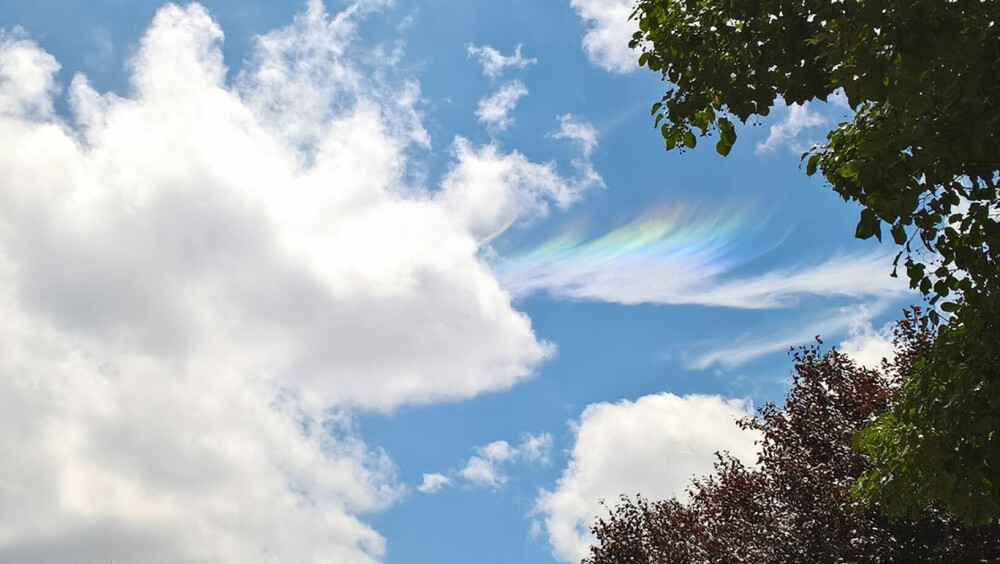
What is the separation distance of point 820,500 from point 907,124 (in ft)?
48.2

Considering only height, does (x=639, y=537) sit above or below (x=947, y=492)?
above

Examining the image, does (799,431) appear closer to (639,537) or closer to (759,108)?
(639,537)

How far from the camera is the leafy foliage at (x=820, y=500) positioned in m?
17.4

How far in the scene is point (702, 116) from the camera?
9.56 metres

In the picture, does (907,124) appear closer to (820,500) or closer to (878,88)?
(878,88)

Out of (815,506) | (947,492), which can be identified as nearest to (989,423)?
(947,492)

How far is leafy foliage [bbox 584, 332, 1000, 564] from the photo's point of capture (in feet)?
57.1

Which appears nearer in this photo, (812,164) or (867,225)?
(867,225)

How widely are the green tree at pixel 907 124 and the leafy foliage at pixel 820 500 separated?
27.5 feet

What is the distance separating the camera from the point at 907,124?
6.75 metres

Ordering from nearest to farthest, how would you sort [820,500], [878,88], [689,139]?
[878,88] < [689,139] < [820,500]

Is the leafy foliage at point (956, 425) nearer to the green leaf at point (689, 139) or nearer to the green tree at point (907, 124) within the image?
the green tree at point (907, 124)

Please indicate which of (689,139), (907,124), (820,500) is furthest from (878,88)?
(820,500)

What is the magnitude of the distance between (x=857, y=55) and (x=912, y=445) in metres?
4.47
